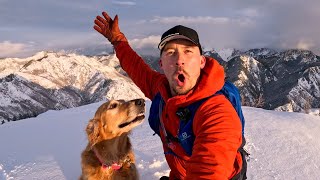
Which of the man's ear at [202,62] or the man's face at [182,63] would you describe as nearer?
the man's face at [182,63]

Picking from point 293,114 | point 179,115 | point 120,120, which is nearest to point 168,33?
point 179,115

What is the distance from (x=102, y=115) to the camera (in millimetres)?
6969

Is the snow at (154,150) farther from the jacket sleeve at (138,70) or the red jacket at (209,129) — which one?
the red jacket at (209,129)

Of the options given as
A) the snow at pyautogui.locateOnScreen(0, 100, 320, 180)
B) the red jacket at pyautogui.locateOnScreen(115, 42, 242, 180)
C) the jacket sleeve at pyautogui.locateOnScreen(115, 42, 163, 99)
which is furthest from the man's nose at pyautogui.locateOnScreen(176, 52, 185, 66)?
the snow at pyautogui.locateOnScreen(0, 100, 320, 180)

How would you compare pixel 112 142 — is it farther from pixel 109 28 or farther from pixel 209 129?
pixel 209 129

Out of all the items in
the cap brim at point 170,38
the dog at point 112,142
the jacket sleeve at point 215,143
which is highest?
the cap brim at point 170,38

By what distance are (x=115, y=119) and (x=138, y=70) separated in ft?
3.57

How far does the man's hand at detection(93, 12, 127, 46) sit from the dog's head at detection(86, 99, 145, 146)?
4.85 ft

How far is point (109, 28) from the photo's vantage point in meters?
7.85

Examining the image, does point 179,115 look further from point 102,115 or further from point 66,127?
point 66,127

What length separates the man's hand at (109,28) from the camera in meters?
7.77

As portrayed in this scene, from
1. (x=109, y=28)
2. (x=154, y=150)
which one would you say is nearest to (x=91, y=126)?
(x=109, y=28)

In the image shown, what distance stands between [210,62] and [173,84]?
568 millimetres

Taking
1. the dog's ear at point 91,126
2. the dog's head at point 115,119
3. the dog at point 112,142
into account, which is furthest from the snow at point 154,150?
the dog's ear at point 91,126
